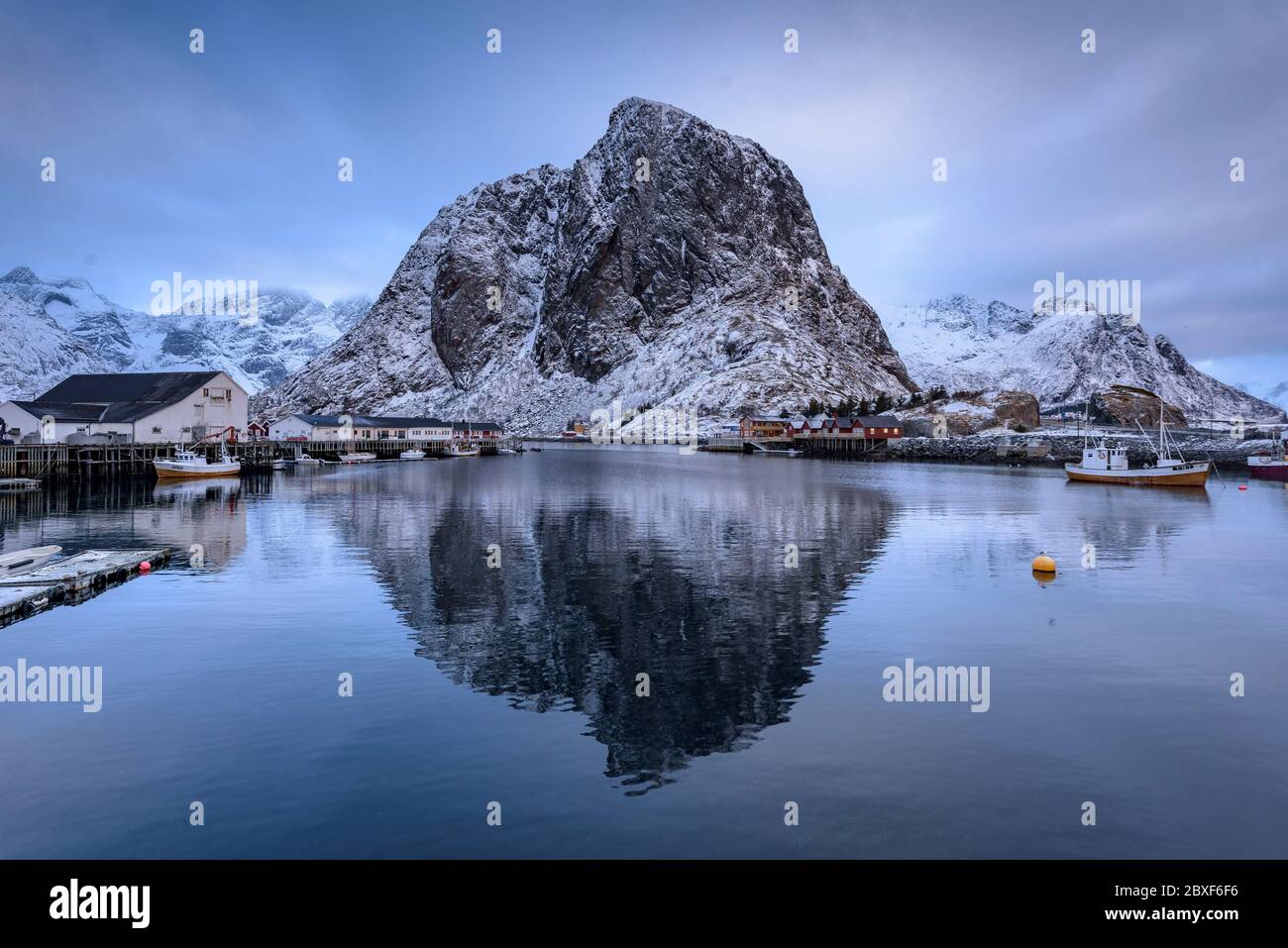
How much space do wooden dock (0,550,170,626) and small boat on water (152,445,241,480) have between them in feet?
210

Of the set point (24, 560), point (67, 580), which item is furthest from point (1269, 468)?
point (24, 560)

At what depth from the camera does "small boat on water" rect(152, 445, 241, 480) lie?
94062 millimetres

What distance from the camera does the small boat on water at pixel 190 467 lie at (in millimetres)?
94062

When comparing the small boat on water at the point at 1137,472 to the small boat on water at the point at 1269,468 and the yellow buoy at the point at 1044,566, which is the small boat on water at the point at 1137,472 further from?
the yellow buoy at the point at 1044,566

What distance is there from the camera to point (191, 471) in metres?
95.9

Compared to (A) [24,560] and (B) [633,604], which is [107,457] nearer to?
(A) [24,560]

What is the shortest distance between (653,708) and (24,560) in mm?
30129

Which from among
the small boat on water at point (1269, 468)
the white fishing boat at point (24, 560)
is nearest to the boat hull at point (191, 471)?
the white fishing boat at point (24, 560)

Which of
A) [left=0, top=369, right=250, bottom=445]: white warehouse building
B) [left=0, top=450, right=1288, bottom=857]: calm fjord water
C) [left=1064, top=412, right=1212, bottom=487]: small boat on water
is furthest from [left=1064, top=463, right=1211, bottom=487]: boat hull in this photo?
[left=0, top=369, right=250, bottom=445]: white warehouse building

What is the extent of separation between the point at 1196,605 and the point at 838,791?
→ 2329 centimetres
